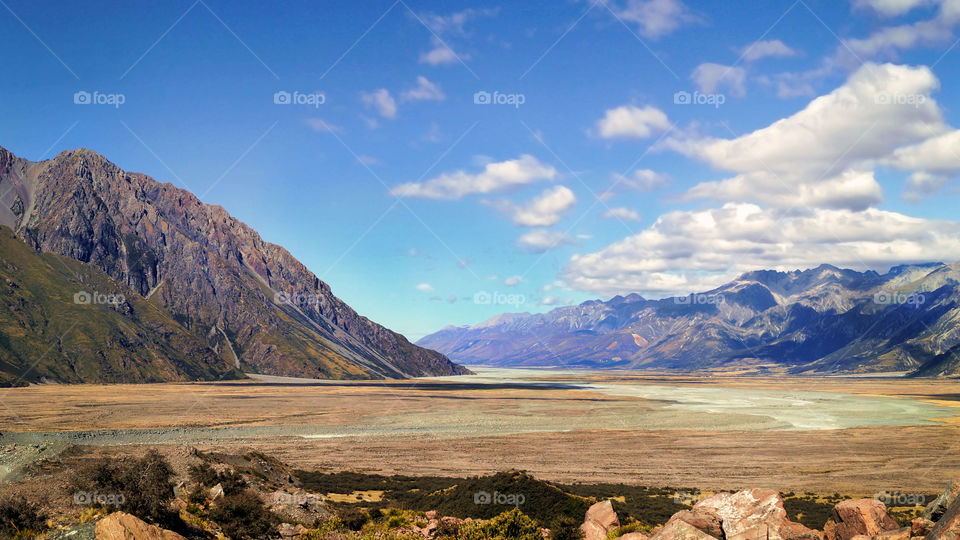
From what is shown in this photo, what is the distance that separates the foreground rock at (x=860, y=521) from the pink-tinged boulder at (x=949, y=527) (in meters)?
4.73

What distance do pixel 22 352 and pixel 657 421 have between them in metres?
173

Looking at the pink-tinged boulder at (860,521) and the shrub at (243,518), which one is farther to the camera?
the shrub at (243,518)

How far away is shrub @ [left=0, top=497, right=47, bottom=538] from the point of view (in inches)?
734

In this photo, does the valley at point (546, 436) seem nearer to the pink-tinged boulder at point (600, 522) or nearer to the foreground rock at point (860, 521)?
the pink-tinged boulder at point (600, 522)

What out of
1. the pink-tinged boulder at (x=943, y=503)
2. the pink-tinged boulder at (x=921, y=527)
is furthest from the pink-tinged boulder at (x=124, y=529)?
the pink-tinged boulder at (x=943, y=503)

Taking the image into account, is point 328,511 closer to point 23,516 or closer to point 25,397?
point 23,516

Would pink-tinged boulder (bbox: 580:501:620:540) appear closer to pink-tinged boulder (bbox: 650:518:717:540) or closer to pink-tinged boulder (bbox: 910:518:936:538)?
pink-tinged boulder (bbox: 650:518:717:540)

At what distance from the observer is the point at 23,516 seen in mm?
19406

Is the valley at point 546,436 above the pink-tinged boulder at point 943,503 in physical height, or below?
below

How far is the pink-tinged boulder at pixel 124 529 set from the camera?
53.4ft

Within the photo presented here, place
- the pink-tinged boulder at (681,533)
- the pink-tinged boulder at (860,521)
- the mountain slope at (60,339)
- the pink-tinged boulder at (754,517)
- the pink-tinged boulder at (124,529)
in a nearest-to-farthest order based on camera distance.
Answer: the pink-tinged boulder at (124,529) → the pink-tinged boulder at (681,533) → the pink-tinged boulder at (754,517) → the pink-tinged boulder at (860,521) → the mountain slope at (60,339)

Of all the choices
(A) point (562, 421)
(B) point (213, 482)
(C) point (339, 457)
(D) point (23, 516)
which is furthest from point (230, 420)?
(D) point (23, 516)

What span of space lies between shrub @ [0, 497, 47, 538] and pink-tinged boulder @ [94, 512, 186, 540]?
4.49m

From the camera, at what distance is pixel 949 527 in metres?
13.3
